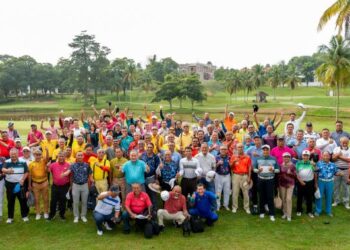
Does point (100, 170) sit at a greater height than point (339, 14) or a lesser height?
lesser

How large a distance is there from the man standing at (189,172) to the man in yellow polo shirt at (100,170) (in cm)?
180

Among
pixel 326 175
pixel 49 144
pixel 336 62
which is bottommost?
pixel 326 175

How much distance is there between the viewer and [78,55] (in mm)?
79688

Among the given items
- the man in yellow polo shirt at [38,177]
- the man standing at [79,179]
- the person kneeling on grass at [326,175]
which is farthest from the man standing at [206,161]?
the man in yellow polo shirt at [38,177]

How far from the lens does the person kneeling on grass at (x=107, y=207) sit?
26.5ft

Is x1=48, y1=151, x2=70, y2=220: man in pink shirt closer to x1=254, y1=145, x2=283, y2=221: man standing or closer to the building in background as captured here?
x1=254, y1=145, x2=283, y2=221: man standing

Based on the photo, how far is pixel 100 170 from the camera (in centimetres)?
882

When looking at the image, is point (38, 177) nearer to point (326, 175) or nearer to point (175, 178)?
point (175, 178)

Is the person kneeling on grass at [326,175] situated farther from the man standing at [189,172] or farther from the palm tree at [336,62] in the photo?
the palm tree at [336,62]

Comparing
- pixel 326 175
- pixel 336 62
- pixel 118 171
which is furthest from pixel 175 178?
pixel 336 62

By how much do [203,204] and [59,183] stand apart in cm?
340

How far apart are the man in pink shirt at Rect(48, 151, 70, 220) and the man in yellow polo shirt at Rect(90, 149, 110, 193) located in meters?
0.61

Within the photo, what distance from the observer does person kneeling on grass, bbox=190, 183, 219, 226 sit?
8414 millimetres

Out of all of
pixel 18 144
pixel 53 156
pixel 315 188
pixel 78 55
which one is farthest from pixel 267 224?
pixel 78 55
